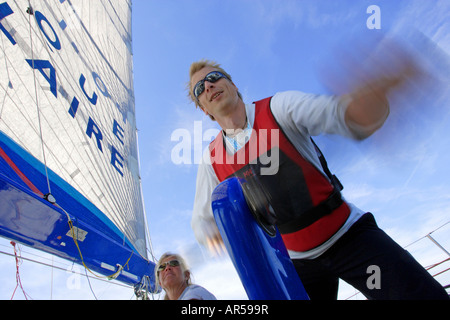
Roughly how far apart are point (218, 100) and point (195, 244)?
0.67 m

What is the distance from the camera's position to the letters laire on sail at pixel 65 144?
1777 millimetres

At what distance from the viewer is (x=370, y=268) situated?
2.82 feet

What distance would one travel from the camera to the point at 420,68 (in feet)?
1.54

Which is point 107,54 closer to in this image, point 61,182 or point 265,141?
point 61,182

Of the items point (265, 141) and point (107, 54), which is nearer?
point (265, 141)

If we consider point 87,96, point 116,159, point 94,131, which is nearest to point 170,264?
A: point 94,131

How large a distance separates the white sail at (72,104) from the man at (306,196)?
4.76 ft

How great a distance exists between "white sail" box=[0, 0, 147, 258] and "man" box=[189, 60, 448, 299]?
57.1 inches

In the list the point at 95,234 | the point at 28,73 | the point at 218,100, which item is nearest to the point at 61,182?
the point at 95,234

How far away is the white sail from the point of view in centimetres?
212

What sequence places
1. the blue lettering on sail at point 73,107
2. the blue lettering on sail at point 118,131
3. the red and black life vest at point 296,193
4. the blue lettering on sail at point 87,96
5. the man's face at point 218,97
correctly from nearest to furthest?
the red and black life vest at point 296,193, the man's face at point 218,97, the blue lettering on sail at point 73,107, the blue lettering on sail at point 87,96, the blue lettering on sail at point 118,131

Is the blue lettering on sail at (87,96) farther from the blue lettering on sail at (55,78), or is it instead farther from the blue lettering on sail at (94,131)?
the blue lettering on sail at (94,131)

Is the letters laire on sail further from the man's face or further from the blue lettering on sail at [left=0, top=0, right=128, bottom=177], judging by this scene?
the man's face

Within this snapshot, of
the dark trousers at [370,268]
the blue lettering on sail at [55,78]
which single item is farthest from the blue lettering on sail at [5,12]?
the dark trousers at [370,268]
